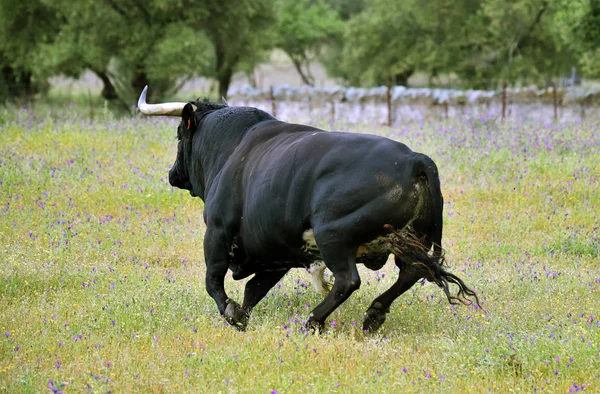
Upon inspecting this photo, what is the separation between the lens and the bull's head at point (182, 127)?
7.88 m

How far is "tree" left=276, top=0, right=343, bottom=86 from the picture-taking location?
53.1m

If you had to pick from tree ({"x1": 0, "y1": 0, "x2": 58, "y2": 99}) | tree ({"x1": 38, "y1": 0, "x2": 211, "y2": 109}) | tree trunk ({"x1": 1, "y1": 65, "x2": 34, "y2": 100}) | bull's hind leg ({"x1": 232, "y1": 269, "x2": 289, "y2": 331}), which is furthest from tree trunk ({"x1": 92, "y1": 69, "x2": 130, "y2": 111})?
bull's hind leg ({"x1": 232, "y1": 269, "x2": 289, "y2": 331})

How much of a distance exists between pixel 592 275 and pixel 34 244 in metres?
5.81

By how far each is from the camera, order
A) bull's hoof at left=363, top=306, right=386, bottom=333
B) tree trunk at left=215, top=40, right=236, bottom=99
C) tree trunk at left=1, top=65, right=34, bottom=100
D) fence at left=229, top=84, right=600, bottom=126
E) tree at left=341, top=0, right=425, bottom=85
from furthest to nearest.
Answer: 1. tree at left=341, top=0, right=425, bottom=85
2. tree trunk at left=1, top=65, right=34, bottom=100
3. tree trunk at left=215, top=40, right=236, bottom=99
4. fence at left=229, top=84, right=600, bottom=126
5. bull's hoof at left=363, top=306, right=386, bottom=333

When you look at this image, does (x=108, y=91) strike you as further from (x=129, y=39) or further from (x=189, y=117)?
(x=189, y=117)

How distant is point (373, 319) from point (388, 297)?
8.6 inches

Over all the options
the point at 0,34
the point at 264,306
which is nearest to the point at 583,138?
the point at 264,306

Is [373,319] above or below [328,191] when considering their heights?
below

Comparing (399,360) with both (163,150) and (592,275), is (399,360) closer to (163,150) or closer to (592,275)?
(592,275)

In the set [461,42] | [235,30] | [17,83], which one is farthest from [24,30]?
[461,42]

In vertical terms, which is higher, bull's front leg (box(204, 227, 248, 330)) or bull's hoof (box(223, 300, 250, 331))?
bull's front leg (box(204, 227, 248, 330))

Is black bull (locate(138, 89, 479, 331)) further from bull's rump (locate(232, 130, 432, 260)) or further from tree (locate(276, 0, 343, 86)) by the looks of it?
tree (locate(276, 0, 343, 86))

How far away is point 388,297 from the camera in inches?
257

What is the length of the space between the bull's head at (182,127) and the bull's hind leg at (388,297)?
2432mm
